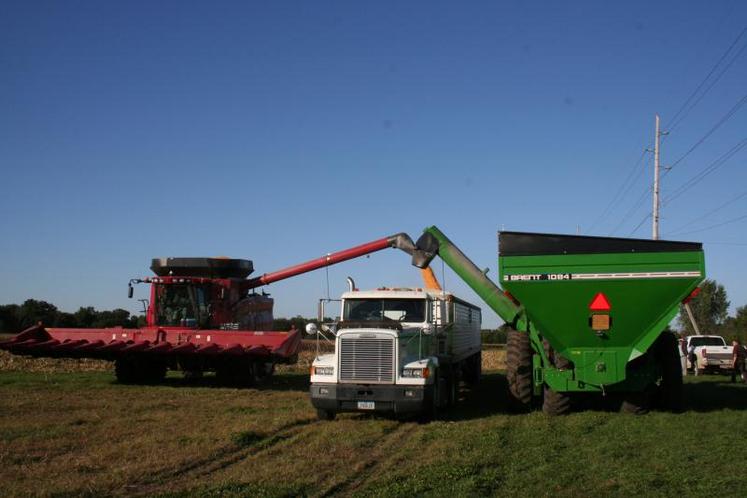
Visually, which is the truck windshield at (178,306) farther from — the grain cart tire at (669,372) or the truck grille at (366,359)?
the grain cart tire at (669,372)

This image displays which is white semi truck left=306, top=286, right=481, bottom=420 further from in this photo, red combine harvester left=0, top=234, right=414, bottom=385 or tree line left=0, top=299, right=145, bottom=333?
tree line left=0, top=299, right=145, bottom=333

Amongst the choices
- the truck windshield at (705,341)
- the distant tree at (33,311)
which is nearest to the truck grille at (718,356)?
the truck windshield at (705,341)

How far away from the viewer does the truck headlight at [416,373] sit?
42.0 feet

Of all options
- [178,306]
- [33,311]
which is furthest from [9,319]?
[178,306]

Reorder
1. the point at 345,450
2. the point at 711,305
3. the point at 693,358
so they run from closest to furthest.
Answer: the point at 345,450, the point at 693,358, the point at 711,305

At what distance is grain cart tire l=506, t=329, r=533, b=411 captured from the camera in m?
14.4

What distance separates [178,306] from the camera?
2050 cm

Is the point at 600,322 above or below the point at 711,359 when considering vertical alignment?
above

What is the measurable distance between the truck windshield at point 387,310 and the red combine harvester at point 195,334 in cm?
359

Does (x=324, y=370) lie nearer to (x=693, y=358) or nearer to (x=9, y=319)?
(x=693, y=358)

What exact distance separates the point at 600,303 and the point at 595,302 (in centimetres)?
9

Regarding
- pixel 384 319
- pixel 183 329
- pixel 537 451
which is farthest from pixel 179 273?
pixel 537 451

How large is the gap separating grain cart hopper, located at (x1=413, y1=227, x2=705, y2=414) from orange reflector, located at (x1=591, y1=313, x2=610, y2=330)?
0.06 feet

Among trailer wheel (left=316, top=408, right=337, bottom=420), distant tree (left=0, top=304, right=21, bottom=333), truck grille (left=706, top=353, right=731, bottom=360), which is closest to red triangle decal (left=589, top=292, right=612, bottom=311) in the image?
trailer wheel (left=316, top=408, right=337, bottom=420)
